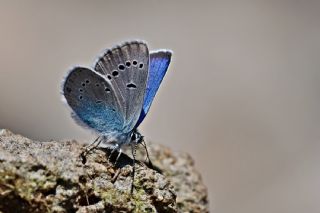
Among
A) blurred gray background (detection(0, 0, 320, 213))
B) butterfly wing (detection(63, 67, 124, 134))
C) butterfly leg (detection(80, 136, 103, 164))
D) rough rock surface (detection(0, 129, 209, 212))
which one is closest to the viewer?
rough rock surface (detection(0, 129, 209, 212))

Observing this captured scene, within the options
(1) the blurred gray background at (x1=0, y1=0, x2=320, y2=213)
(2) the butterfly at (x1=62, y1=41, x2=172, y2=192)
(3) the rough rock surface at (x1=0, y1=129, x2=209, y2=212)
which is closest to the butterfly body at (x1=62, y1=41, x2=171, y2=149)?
(2) the butterfly at (x1=62, y1=41, x2=172, y2=192)

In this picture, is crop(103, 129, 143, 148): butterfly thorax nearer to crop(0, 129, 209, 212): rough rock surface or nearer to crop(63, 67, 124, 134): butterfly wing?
crop(63, 67, 124, 134): butterfly wing

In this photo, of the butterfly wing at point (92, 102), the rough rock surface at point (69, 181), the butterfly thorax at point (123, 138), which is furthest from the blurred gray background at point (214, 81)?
the rough rock surface at point (69, 181)

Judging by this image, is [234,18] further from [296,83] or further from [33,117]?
[33,117]

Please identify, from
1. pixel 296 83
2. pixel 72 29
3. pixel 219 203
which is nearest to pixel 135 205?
pixel 219 203

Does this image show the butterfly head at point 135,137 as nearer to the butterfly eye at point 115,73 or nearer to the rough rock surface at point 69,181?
the rough rock surface at point 69,181
